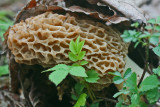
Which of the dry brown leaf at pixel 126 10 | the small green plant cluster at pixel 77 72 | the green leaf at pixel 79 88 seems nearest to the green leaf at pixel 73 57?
the small green plant cluster at pixel 77 72

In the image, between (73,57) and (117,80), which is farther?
(73,57)

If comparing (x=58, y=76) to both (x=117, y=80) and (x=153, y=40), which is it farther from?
(x=153, y=40)

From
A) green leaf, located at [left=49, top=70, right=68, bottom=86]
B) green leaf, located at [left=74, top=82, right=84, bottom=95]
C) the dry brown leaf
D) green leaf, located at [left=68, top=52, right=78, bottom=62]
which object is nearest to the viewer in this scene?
green leaf, located at [left=49, top=70, right=68, bottom=86]

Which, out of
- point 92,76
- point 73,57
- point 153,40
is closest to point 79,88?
point 92,76

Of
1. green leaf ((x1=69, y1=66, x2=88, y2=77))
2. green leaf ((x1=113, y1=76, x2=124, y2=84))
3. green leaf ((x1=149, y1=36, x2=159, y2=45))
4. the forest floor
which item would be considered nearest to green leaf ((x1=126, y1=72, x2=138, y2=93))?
green leaf ((x1=113, y1=76, x2=124, y2=84))

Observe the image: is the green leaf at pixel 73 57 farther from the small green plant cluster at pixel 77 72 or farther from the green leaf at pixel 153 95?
the green leaf at pixel 153 95

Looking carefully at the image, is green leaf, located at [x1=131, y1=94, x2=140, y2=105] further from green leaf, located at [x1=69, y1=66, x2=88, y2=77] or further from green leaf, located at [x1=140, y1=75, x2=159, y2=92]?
green leaf, located at [x1=69, y1=66, x2=88, y2=77]

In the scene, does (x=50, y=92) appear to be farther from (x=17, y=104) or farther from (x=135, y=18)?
(x=135, y=18)

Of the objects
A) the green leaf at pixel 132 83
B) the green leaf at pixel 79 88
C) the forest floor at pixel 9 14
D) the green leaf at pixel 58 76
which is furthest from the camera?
Answer: the forest floor at pixel 9 14
